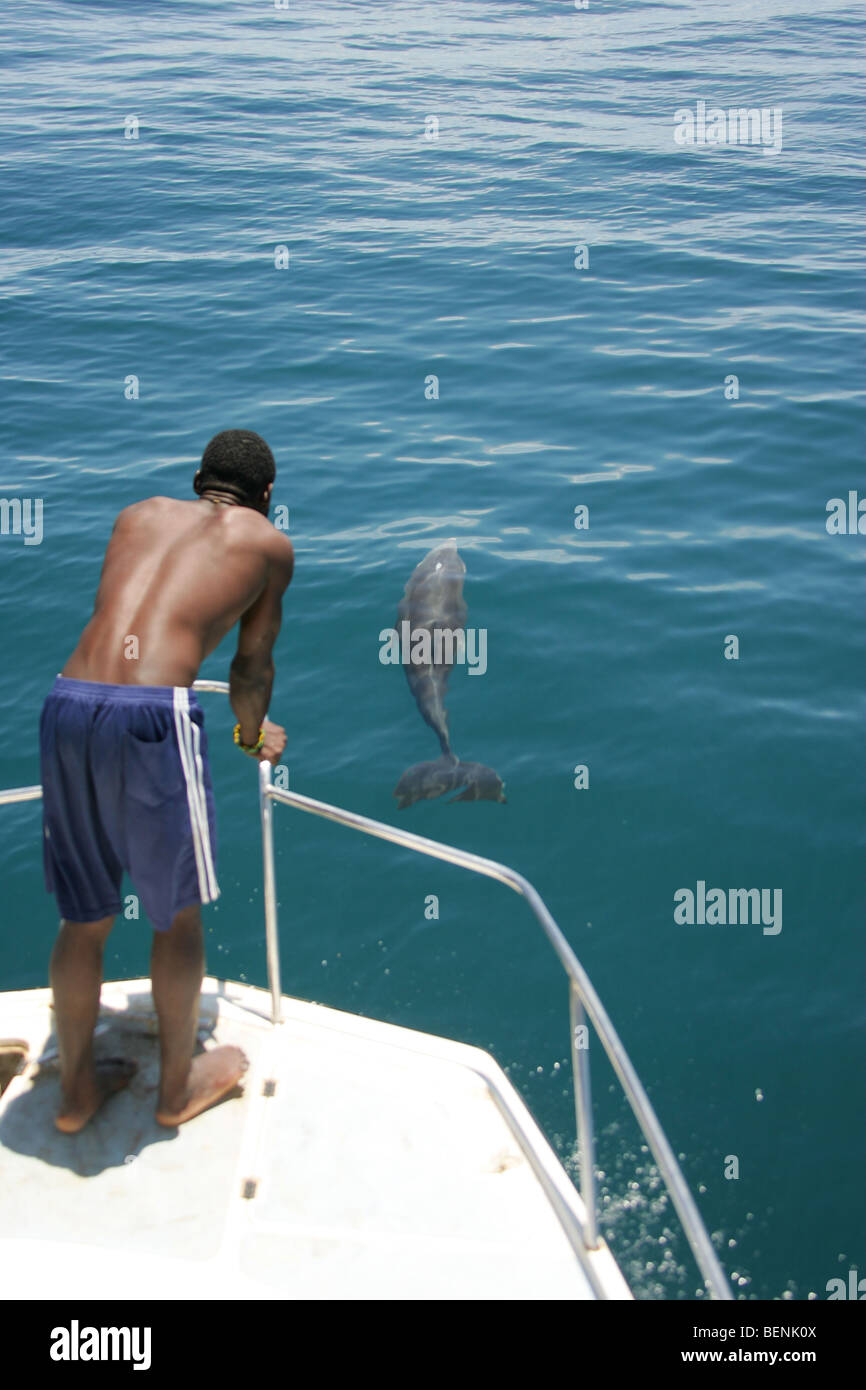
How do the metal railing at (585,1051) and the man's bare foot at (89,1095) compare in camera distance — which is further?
the man's bare foot at (89,1095)

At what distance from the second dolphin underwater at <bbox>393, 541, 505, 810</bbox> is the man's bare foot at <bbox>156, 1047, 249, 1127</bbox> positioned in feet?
11.2

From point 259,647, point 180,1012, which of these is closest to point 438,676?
point 259,647

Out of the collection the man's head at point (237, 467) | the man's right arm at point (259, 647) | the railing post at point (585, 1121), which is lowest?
the railing post at point (585, 1121)

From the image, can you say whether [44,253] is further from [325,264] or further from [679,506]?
[679,506]

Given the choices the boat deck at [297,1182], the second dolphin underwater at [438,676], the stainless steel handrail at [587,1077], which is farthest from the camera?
the second dolphin underwater at [438,676]

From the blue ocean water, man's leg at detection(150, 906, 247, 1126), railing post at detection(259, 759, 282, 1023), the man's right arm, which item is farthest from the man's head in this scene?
the blue ocean water

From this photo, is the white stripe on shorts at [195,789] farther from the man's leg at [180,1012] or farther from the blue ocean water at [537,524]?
the blue ocean water at [537,524]

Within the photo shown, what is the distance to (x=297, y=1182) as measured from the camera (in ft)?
13.9

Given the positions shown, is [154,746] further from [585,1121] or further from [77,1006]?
[585,1121]

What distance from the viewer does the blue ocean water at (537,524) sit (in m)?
6.47

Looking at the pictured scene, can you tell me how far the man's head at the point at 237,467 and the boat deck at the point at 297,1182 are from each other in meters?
2.26

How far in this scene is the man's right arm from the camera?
4.27m

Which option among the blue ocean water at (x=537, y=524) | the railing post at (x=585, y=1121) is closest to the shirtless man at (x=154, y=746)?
the railing post at (x=585, y=1121)

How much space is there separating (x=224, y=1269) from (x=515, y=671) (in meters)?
6.13
